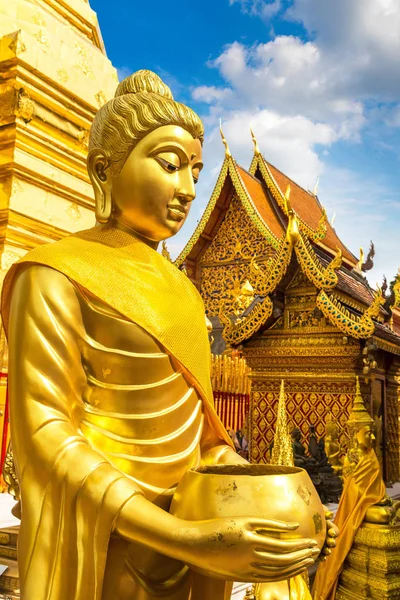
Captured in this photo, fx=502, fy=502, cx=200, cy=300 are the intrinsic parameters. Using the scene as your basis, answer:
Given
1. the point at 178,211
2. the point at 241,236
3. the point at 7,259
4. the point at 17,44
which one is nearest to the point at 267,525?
the point at 178,211

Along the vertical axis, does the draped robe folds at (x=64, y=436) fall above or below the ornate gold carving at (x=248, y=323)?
below

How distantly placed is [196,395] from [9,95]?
10.3ft

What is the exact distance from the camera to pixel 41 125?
3635 mm

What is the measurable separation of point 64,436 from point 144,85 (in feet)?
2.70

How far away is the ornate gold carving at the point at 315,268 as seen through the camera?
5295 mm

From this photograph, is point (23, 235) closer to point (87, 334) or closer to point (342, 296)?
point (87, 334)

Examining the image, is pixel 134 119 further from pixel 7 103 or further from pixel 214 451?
pixel 7 103

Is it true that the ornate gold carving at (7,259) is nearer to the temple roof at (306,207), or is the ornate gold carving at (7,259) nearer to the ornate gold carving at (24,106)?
the ornate gold carving at (24,106)

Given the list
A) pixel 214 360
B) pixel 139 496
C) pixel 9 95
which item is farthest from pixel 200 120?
pixel 214 360

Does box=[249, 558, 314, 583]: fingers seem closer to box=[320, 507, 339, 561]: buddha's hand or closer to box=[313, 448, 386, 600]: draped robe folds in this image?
box=[320, 507, 339, 561]: buddha's hand

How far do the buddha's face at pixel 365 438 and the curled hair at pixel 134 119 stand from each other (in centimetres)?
229

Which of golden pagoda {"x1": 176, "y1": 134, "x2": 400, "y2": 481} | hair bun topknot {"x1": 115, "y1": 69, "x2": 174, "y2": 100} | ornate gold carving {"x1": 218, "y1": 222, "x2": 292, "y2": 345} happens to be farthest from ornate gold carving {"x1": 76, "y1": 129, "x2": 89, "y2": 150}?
hair bun topknot {"x1": 115, "y1": 69, "x2": 174, "y2": 100}

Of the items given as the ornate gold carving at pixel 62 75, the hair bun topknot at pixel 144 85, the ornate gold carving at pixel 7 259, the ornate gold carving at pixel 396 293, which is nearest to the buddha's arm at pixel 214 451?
the hair bun topknot at pixel 144 85

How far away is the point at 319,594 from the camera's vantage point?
274cm
